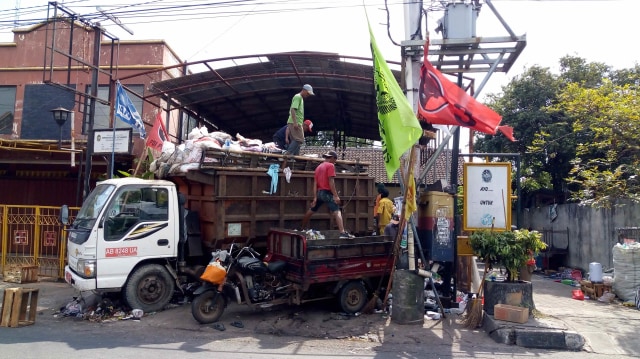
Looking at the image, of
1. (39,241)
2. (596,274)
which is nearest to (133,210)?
(39,241)

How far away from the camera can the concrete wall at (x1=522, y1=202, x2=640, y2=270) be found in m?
13.2

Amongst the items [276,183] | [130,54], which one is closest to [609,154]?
[276,183]

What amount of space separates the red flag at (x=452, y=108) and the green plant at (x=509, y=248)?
1639 mm

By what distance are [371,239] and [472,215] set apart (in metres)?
1.92

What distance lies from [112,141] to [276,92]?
4.98 meters

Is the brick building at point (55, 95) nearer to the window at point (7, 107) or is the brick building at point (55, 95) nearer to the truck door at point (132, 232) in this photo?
the window at point (7, 107)

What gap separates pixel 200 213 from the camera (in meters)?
8.98

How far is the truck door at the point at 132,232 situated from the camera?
7695mm

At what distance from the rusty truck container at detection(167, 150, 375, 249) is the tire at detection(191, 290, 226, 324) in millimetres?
1212

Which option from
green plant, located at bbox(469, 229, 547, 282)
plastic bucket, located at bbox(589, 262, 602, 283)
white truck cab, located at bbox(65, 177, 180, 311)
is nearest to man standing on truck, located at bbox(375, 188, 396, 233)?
green plant, located at bbox(469, 229, 547, 282)

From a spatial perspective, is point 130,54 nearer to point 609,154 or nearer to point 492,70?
point 492,70

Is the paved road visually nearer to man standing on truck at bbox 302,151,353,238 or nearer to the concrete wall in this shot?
man standing on truck at bbox 302,151,353,238

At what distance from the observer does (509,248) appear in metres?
7.62

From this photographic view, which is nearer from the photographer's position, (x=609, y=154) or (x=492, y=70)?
(x=492, y=70)
